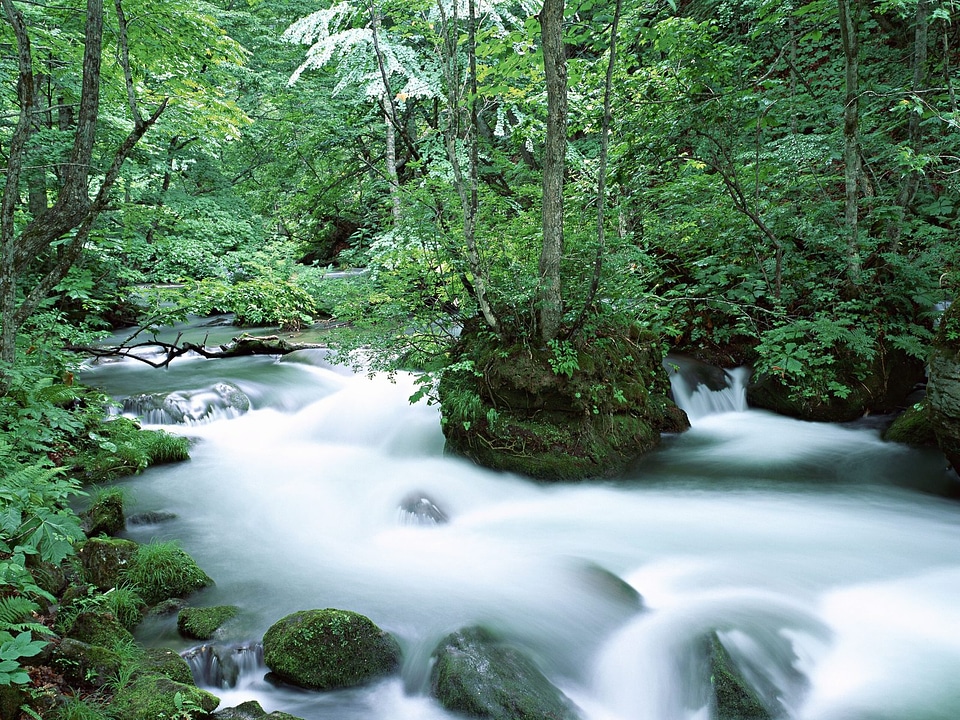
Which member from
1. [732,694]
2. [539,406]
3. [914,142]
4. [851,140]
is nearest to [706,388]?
[539,406]

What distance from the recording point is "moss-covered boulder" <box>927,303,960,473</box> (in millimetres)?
5496

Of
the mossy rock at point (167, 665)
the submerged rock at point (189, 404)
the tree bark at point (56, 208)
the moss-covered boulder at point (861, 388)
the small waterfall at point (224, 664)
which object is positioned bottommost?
the small waterfall at point (224, 664)

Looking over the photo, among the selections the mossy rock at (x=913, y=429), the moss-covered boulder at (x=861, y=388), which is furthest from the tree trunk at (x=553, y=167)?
the mossy rock at (x=913, y=429)

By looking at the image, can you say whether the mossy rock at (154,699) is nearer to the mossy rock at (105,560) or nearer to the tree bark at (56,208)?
the mossy rock at (105,560)

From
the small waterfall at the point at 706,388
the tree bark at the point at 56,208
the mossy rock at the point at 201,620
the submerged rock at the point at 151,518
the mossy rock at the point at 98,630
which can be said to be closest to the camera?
the mossy rock at the point at 98,630

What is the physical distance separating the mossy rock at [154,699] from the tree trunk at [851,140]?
329 inches

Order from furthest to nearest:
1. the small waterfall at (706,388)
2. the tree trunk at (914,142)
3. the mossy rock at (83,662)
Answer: the small waterfall at (706,388), the tree trunk at (914,142), the mossy rock at (83,662)

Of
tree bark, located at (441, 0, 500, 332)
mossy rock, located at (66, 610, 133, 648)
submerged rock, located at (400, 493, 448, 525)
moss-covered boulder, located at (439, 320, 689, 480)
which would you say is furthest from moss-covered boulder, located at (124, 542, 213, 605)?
tree bark, located at (441, 0, 500, 332)

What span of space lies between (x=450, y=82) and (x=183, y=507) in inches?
203

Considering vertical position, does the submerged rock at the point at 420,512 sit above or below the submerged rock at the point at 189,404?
below

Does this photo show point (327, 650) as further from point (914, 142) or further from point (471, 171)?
point (914, 142)

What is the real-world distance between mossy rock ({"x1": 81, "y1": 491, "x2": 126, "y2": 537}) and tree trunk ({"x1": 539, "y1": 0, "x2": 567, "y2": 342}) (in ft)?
14.3

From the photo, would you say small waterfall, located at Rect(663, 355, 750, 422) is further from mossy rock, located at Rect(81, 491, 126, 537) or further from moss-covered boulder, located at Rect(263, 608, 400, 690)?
mossy rock, located at Rect(81, 491, 126, 537)

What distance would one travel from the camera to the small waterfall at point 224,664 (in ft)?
11.3
